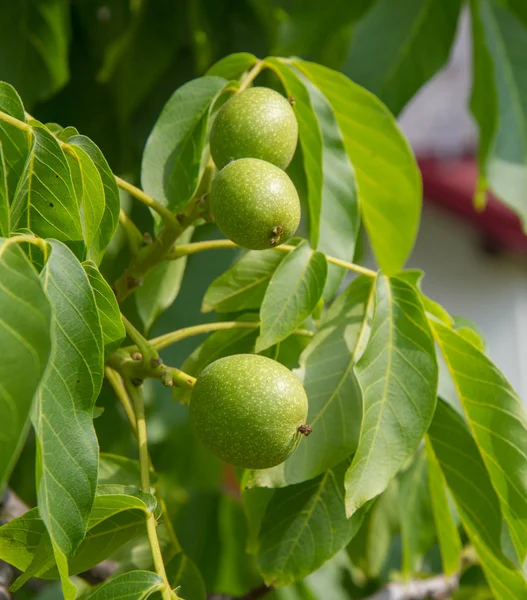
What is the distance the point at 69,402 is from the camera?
23.7 inches

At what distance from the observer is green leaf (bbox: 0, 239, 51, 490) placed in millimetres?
492

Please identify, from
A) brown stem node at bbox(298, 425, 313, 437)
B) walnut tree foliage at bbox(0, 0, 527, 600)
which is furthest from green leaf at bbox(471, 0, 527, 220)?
brown stem node at bbox(298, 425, 313, 437)

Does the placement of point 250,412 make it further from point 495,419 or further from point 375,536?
point 375,536

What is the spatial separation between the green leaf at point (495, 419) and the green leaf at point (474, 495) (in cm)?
3

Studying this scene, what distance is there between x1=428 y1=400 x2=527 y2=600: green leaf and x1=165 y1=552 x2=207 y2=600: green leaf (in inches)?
10.2

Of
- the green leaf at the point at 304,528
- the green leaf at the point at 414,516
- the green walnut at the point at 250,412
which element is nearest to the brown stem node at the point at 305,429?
the green walnut at the point at 250,412

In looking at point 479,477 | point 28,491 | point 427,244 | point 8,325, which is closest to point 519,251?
point 427,244

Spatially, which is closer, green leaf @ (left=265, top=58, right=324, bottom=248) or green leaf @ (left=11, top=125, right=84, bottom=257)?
green leaf @ (left=11, top=125, right=84, bottom=257)

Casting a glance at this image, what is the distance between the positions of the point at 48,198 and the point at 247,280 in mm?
270

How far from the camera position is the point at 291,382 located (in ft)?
2.33

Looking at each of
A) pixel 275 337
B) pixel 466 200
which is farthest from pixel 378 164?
pixel 466 200

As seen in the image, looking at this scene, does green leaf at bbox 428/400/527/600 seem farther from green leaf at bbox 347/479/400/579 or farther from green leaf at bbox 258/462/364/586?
green leaf at bbox 347/479/400/579

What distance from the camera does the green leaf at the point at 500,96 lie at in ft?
4.52

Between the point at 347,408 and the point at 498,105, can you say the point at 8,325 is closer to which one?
the point at 347,408
